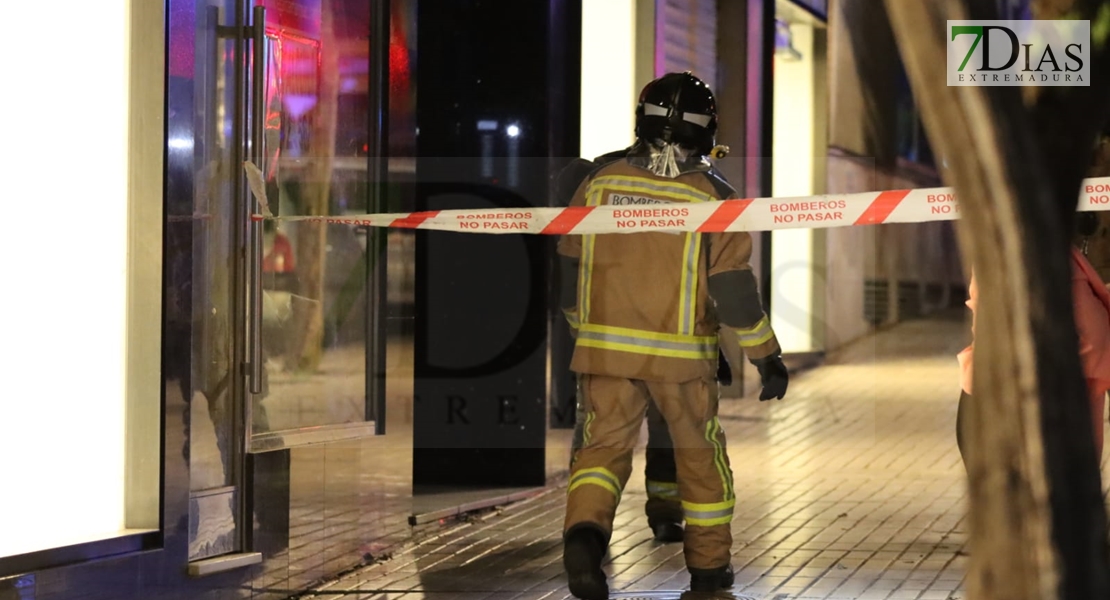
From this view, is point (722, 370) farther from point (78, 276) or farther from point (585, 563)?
point (78, 276)

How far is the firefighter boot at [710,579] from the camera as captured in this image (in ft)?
18.3

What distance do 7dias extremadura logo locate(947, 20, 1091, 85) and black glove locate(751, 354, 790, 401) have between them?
2.69 metres

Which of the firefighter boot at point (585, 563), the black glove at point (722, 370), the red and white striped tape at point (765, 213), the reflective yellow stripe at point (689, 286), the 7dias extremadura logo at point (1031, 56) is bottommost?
the firefighter boot at point (585, 563)

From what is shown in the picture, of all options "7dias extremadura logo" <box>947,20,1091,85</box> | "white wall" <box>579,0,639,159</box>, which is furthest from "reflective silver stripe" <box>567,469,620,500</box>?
"white wall" <box>579,0,639,159</box>

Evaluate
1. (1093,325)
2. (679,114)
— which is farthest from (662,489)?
(1093,325)

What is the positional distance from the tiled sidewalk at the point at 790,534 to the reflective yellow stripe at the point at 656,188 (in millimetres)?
1380

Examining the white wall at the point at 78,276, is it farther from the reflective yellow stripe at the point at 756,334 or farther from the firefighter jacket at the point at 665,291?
the reflective yellow stripe at the point at 756,334

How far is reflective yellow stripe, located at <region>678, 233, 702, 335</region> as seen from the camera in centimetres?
561

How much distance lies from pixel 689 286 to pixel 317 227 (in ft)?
4.65

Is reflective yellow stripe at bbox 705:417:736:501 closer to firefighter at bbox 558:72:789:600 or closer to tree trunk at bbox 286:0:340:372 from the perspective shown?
firefighter at bbox 558:72:789:600

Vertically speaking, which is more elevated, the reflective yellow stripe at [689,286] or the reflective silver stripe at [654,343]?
the reflective yellow stripe at [689,286]

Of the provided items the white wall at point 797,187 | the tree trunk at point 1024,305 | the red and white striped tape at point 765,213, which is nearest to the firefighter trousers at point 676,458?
the red and white striped tape at point 765,213

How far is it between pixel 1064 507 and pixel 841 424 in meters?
9.39

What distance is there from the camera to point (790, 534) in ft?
22.8
